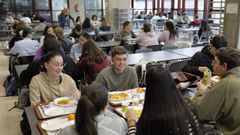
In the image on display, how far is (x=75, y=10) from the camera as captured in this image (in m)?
15.1

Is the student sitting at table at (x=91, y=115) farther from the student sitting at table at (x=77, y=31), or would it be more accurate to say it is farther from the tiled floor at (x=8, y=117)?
the student sitting at table at (x=77, y=31)

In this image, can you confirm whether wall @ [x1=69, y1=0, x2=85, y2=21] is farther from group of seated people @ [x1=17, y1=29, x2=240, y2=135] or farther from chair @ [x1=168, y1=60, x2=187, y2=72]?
group of seated people @ [x1=17, y1=29, x2=240, y2=135]

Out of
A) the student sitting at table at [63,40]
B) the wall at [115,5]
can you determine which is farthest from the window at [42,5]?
the student sitting at table at [63,40]

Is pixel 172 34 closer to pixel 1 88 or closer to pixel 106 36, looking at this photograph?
pixel 106 36

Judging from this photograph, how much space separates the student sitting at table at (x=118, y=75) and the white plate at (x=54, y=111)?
80 centimetres

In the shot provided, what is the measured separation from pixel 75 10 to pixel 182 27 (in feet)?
20.7

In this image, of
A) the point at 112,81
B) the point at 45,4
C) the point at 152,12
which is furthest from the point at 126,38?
the point at 152,12

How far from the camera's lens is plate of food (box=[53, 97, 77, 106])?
2506 millimetres

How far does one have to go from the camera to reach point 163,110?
1.52m

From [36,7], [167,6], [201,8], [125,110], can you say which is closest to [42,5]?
[36,7]

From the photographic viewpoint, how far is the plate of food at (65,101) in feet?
8.22

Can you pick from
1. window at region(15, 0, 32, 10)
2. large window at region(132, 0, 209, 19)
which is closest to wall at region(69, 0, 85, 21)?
window at region(15, 0, 32, 10)

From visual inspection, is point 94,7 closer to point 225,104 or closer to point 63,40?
point 63,40

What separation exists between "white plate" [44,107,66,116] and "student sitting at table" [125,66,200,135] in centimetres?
96
